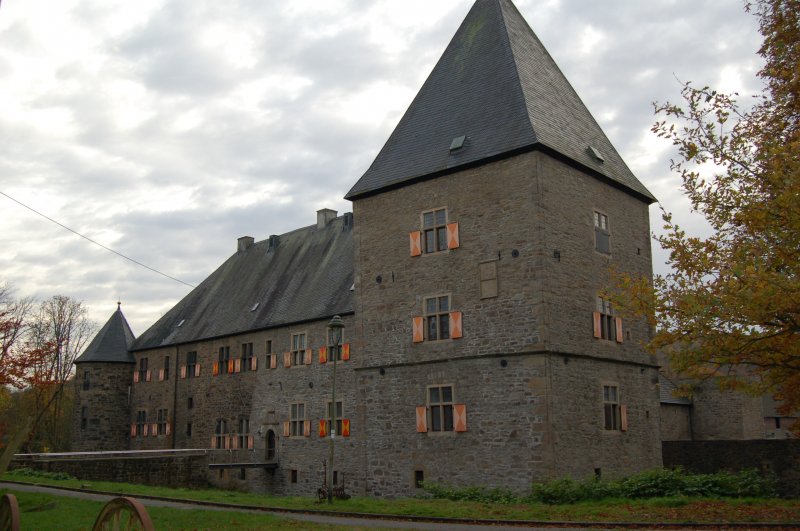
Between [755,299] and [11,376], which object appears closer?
[755,299]

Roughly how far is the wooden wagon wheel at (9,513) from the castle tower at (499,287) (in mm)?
15311

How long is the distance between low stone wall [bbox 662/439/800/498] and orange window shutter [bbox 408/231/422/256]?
10.8m

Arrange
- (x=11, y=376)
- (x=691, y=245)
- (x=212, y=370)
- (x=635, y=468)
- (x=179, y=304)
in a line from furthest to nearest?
(x=179, y=304) → (x=212, y=370) → (x=11, y=376) → (x=635, y=468) → (x=691, y=245)

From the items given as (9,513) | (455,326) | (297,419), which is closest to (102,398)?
(297,419)

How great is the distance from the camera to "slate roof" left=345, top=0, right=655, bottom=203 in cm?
2262

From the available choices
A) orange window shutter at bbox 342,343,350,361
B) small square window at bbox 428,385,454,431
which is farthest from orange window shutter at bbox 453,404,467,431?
orange window shutter at bbox 342,343,350,361

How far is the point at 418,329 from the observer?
75.3ft

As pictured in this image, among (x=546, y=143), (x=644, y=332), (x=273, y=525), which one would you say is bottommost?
(x=273, y=525)

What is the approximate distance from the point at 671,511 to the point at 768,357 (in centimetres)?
354

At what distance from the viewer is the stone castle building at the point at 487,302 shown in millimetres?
20844

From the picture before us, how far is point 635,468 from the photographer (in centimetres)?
2317

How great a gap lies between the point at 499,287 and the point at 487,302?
0.55 meters

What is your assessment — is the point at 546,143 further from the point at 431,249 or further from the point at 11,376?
the point at 11,376

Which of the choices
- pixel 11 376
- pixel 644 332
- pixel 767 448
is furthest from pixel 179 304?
pixel 767 448
